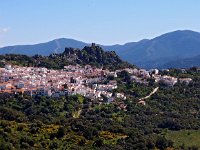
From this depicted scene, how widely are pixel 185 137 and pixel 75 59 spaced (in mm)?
62735

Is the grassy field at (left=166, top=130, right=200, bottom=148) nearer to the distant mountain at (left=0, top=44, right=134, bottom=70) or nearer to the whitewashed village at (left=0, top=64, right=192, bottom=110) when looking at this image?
the whitewashed village at (left=0, top=64, right=192, bottom=110)

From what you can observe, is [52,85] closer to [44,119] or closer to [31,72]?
[31,72]

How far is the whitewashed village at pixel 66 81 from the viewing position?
71.3 metres

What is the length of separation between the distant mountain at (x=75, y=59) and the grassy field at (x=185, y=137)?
165 feet

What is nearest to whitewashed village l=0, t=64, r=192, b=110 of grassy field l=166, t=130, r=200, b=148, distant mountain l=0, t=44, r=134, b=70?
distant mountain l=0, t=44, r=134, b=70

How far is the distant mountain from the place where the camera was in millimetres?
104812

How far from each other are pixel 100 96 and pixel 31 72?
80.6 feet

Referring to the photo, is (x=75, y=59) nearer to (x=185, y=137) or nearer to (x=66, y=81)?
(x=66, y=81)

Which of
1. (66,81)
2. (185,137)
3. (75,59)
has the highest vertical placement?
(75,59)

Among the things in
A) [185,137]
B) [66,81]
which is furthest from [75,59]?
[185,137]

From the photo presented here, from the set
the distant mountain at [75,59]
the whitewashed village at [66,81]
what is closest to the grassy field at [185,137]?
the whitewashed village at [66,81]

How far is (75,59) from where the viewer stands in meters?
112

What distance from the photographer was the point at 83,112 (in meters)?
61.3

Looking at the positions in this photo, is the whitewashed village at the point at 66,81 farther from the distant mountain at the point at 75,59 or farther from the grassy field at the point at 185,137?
the grassy field at the point at 185,137
